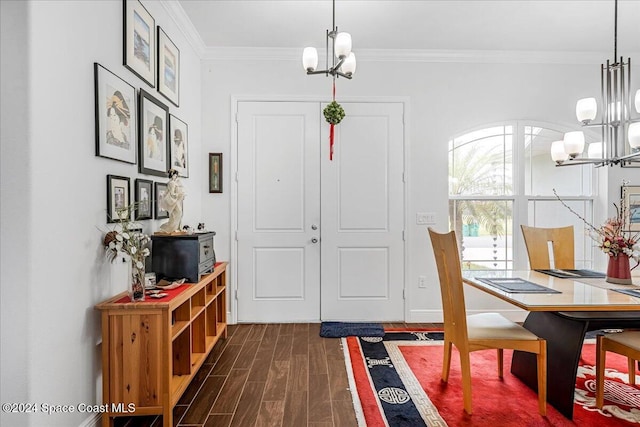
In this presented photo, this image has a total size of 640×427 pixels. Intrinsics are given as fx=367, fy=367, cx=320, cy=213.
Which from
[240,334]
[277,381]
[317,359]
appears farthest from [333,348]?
[240,334]

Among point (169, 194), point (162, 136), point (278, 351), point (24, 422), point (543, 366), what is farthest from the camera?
point (278, 351)

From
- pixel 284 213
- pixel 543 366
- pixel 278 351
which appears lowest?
pixel 278 351

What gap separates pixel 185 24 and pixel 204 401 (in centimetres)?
307

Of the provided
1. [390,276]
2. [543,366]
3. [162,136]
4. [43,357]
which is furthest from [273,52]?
[543,366]

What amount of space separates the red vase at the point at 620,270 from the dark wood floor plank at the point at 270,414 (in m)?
2.38

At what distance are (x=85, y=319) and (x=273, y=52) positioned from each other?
3.07m

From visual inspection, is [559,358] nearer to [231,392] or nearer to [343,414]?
[343,414]

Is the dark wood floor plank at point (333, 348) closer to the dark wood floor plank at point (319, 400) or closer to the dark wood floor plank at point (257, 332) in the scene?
the dark wood floor plank at point (319, 400)

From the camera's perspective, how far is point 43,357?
62.9 inches

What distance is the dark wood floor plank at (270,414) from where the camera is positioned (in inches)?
82.7

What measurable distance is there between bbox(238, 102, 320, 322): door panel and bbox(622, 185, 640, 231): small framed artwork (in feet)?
11.1

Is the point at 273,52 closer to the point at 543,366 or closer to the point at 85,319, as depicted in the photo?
the point at 85,319


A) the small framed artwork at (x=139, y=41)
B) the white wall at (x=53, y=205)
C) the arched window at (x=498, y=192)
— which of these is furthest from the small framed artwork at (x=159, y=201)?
the arched window at (x=498, y=192)

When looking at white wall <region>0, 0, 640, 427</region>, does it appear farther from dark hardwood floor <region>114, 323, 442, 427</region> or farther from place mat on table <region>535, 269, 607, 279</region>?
place mat on table <region>535, 269, 607, 279</region>
